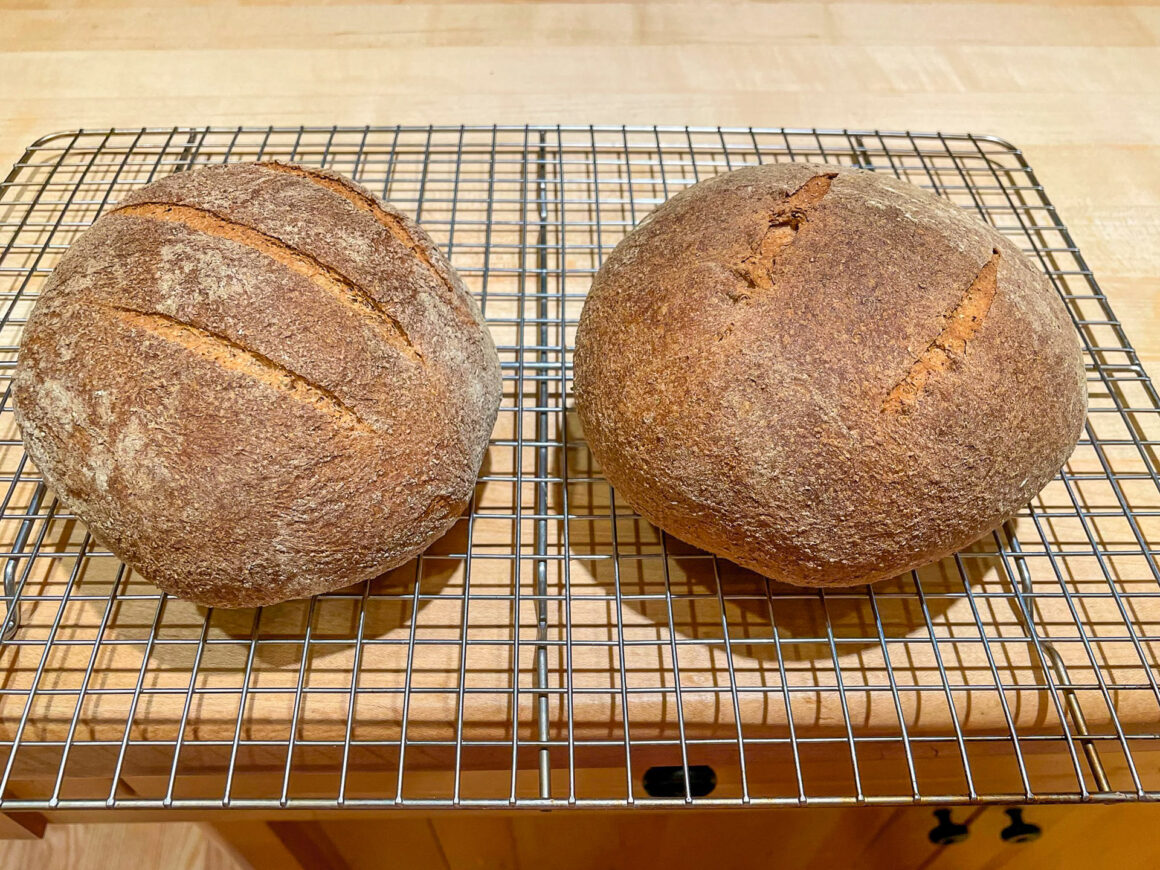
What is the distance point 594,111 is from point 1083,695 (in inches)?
57.0

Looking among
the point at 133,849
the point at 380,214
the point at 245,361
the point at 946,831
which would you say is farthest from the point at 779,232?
the point at 133,849

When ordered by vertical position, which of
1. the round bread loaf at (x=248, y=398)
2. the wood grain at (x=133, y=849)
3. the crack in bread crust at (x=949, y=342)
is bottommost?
the wood grain at (x=133, y=849)

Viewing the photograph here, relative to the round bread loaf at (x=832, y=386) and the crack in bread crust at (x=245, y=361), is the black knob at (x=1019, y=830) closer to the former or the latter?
the round bread loaf at (x=832, y=386)

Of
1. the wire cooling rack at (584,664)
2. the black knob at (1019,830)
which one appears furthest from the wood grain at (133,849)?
the black knob at (1019,830)

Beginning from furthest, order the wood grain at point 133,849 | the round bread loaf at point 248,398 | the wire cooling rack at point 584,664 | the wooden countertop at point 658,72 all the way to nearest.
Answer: the wooden countertop at point 658,72 → the wood grain at point 133,849 → the wire cooling rack at point 584,664 → the round bread loaf at point 248,398

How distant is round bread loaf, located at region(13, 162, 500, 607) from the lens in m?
0.81

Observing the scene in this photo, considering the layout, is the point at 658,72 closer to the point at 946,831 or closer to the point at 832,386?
the point at 832,386

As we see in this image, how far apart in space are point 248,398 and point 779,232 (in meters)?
0.66

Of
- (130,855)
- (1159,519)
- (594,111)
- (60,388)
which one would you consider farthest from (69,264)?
(1159,519)

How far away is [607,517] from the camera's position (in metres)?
1.10

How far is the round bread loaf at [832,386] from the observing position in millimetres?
822

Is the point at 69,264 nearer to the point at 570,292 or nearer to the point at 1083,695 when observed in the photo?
the point at 570,292

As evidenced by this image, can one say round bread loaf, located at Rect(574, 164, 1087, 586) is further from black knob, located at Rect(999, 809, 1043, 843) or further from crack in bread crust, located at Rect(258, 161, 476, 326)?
black knob, located at Rect(999, 809, 1043, 843)

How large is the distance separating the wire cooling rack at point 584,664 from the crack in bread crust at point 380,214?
0.83 feet
